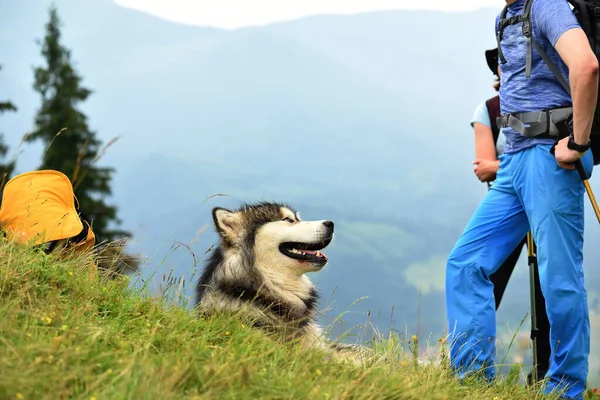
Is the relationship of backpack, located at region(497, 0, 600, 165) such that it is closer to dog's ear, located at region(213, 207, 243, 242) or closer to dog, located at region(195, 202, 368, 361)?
dog, located at region(195, 202, 368, 361)

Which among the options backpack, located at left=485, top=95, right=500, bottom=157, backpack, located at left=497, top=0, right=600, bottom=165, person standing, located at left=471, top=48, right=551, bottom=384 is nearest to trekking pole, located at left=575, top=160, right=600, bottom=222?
backpack, located at left=497, top=0, right=600, bottom=165

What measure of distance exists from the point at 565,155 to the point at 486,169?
1.77 meters

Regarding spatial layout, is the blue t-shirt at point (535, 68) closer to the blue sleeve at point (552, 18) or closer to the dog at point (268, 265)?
the blue sleeve at point (552, 18)

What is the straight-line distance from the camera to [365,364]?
409 centimetres

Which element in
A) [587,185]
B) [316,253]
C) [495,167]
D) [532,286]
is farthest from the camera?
[495,167]

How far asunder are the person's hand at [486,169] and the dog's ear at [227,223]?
7.69 ft

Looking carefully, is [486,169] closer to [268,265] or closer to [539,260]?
[539,260]

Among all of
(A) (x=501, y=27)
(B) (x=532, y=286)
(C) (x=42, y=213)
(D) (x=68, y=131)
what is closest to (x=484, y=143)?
(B) (x=532, y=286)

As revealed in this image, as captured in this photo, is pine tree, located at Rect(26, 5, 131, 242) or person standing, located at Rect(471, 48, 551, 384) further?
pine tree, located at Rect(26, 5, 131, 242)

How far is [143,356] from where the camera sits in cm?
344

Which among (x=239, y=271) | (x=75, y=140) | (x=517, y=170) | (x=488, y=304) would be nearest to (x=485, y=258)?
(x=488, y=304)

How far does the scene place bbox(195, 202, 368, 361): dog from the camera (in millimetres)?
5031

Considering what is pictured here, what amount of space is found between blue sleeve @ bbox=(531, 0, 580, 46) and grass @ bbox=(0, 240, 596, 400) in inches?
91.0

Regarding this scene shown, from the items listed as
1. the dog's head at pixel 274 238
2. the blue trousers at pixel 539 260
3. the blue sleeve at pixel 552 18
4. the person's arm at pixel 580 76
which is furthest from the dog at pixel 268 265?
the blue sleeve at pixel 552 18
